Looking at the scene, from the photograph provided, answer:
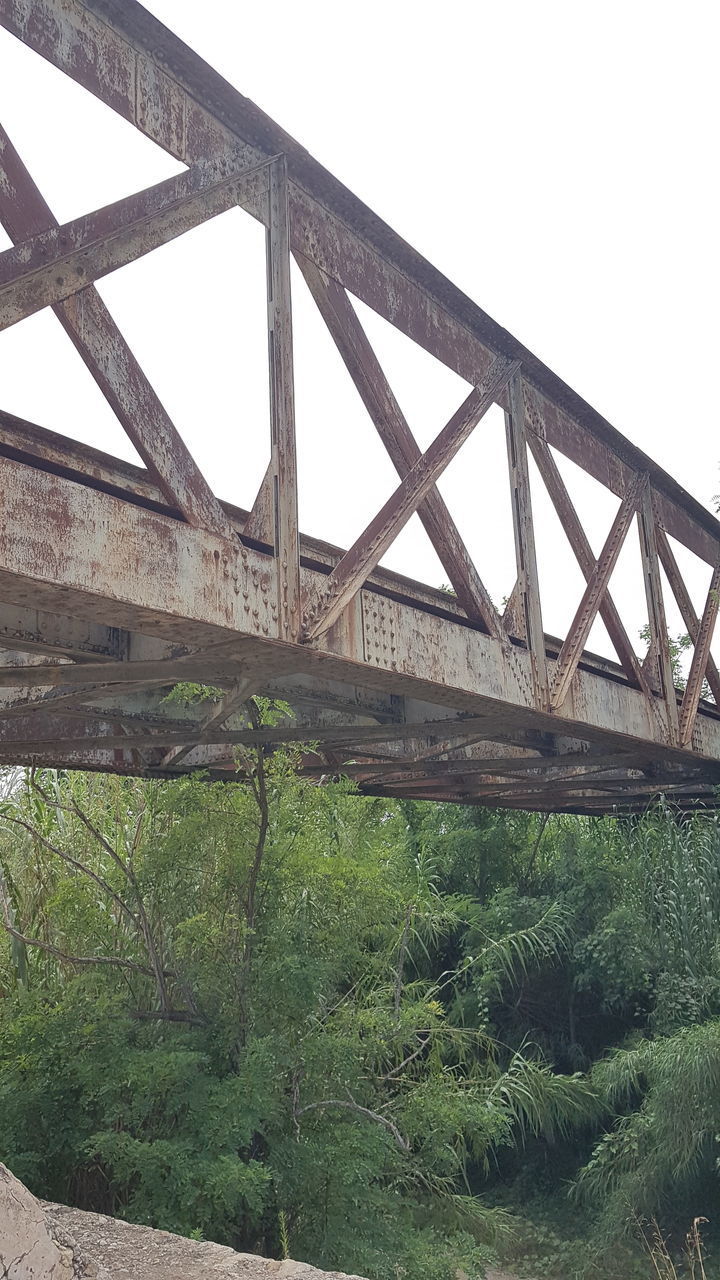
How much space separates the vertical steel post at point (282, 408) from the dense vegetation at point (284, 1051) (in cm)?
303

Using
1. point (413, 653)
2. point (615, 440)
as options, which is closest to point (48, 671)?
point (413, 653)

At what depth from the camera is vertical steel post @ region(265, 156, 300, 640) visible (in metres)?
4.71

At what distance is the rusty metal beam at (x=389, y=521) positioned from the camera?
4.89 meters

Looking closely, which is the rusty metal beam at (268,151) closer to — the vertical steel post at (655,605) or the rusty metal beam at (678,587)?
the vertical steel post at (655,605)

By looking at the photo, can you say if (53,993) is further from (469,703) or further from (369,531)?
(369,531)

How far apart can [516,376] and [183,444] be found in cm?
357

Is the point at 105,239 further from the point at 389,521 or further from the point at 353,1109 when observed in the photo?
the point at 353,1109

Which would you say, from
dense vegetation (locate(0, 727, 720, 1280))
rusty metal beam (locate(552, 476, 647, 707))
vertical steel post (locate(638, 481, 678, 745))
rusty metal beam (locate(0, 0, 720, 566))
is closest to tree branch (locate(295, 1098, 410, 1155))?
dense vegetation (locate(0, 727, 720, 1280))

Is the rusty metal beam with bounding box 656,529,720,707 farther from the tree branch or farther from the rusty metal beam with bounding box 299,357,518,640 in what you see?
the tree branch

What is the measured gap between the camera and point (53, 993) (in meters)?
8.37

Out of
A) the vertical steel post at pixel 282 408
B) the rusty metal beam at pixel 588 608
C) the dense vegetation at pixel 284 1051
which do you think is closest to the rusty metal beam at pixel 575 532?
the rusty metal beam at pixel 588 608

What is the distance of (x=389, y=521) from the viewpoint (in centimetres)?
527

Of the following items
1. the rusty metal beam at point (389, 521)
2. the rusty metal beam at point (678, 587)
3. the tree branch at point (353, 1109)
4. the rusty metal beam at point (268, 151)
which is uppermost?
the rusty metal beam at point (268, 151)

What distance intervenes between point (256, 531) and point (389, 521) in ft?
2.45
